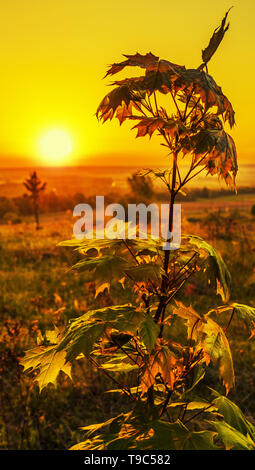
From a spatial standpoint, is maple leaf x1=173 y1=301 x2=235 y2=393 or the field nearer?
maple leaf x1=173 y1=301 x2=235 y2=393

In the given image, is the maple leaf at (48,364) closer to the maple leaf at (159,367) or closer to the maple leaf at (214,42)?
the maple leaf at (159,367)

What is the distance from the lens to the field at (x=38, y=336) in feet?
15.2

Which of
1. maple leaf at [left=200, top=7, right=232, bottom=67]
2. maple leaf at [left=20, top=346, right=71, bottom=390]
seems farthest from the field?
maple leaf at [left=200, top=7, right=232, bottom=67]

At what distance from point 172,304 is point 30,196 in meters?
27.8

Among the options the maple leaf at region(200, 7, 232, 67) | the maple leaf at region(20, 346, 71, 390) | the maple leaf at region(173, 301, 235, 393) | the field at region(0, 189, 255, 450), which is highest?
the maple leaf at region(200, 7, 232, 67)

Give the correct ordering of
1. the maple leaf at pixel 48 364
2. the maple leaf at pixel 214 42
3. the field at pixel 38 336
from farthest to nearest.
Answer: the field at pixel 38 336 → the maple leaf at pixel 48 364 → the maple leaf at pixel 214 42

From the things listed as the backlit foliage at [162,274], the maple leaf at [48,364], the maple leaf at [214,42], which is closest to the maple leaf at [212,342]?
the backlit foliage at [162,274]

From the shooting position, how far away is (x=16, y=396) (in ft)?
17.0

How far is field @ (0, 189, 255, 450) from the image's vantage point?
464 cm

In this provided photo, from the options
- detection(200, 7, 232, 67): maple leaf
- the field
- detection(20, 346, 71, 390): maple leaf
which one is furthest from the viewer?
the field

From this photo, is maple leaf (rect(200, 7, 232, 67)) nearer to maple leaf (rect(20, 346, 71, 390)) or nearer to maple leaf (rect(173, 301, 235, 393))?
maple leaf (rect(173, 301, 235, 393))

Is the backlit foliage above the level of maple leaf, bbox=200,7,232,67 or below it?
below

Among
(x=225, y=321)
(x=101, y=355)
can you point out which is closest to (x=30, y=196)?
(x=225, y=321)

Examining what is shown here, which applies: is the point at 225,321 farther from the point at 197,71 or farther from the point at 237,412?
the point at 197,71
